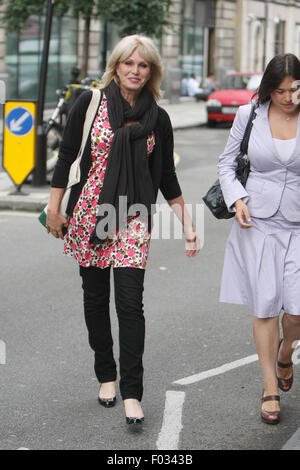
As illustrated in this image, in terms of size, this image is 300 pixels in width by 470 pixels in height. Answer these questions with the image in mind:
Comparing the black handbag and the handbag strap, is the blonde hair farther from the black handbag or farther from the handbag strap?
the black handbag

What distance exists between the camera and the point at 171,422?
4355mm

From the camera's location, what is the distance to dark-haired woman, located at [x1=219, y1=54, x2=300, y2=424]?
438 centimetres

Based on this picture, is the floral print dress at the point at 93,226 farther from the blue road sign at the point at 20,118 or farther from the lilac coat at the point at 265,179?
the blue road sign at the point at 20,118

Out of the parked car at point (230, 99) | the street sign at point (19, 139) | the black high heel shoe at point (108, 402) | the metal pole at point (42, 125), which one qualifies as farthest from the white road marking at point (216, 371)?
the parked car at point (230, 99)

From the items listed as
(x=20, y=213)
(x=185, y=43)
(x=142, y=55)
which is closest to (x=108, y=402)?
(x=142, y=55)

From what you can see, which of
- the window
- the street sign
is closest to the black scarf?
the street sign

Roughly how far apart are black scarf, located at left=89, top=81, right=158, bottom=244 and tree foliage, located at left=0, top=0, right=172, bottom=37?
15.0 m

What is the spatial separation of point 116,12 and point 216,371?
15.6 meters

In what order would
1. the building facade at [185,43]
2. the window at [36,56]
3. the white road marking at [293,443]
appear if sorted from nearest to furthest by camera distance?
the white road marking at [293,443]
the window at [36,56]
the building facade at [185,43]

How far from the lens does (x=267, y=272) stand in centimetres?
440

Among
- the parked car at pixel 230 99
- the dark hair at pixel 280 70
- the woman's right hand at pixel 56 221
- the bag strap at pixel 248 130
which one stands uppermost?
the dark hair at pixel 280 70

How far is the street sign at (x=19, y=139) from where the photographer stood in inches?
456

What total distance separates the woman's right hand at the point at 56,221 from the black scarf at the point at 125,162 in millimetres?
186
